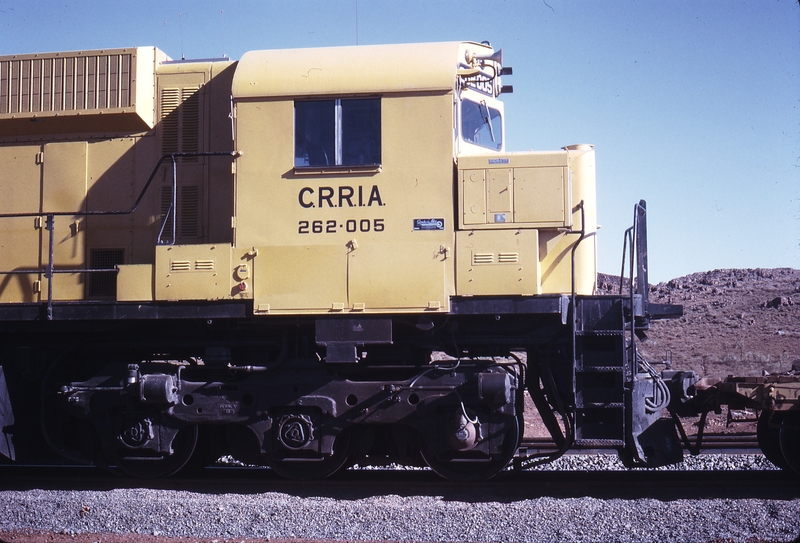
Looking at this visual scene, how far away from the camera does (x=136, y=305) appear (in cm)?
745

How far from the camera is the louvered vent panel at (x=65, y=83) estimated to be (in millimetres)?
8312

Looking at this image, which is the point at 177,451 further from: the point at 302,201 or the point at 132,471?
the point at 302,201

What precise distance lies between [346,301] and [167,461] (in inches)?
112

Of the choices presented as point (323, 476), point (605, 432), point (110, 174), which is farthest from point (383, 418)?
point (110, 174)

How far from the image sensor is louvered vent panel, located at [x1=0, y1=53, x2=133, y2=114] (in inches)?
327

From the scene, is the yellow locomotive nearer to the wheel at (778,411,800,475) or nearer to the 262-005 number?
the 262-005 number

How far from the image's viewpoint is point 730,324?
1087 inches

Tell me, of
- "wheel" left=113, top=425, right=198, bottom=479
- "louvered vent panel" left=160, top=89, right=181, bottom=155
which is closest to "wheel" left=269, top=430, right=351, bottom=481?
"wheel" left=113, top=425, right=198, bottom=479

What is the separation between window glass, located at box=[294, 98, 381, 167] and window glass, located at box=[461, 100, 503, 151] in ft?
3.81

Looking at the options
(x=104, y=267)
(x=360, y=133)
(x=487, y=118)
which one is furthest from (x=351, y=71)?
(x=104, y=267)

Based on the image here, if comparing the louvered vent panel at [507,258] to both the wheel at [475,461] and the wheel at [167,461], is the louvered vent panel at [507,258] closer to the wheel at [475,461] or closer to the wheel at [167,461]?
the wheel at [475,461]

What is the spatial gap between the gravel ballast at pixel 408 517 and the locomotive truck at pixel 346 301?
75 centimetres

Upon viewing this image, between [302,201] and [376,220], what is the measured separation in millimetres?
801

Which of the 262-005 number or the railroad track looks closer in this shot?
the 262-005 number
